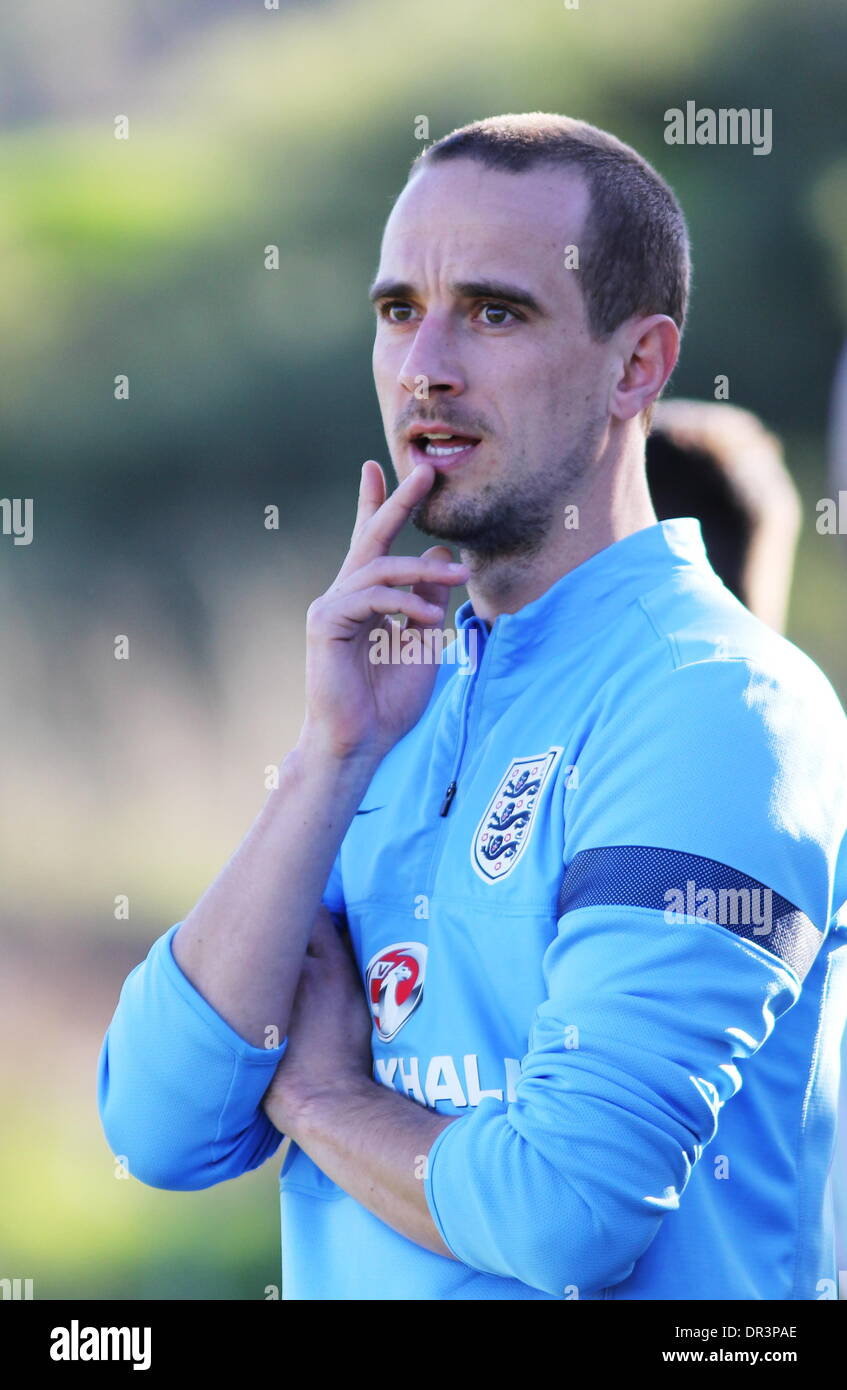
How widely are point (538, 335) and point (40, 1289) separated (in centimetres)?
334

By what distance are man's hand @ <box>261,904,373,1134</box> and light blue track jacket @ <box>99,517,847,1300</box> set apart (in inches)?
0.8

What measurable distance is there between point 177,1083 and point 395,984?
210 mm

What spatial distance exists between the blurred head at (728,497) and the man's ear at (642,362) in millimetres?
938

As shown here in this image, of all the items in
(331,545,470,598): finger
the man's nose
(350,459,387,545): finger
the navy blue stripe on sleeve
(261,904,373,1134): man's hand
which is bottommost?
(261,904,373,1134): man's hand

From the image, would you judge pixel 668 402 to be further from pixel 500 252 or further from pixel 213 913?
pixel 213 913

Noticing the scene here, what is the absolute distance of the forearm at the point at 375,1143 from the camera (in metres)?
1.11

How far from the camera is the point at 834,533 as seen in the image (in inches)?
144

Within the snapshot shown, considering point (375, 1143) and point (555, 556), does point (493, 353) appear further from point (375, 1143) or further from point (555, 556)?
point (375, 1143)

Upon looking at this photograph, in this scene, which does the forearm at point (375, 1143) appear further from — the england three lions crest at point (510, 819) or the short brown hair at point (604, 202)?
the short brown hair at point (604, 202)

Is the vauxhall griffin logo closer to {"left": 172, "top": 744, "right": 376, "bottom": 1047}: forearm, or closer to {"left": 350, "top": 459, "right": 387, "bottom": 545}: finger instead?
{"left": 172, "top": 744, "right": 376, "bottom": 1047}: forearm

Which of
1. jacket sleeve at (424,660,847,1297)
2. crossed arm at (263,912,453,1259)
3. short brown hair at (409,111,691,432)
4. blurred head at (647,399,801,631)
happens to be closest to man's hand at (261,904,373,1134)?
crossed arm at (263,912,453,1259)

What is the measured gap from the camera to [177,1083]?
1.25 meters

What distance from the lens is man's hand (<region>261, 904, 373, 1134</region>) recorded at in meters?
1.25
